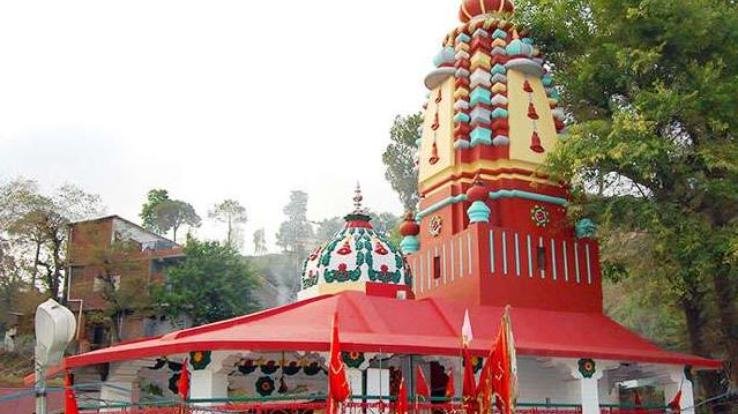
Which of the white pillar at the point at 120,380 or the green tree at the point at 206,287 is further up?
the green tree at the point at 206,287

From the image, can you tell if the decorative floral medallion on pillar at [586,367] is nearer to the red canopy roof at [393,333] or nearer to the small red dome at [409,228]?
the red canopy roof at [393,333]

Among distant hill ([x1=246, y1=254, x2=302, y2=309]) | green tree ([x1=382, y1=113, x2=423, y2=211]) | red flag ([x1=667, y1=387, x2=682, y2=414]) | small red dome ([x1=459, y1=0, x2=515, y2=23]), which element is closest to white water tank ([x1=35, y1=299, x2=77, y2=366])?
red flag ([x1=667, y1=387, x2=682, y2=414])

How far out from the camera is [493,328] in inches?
564

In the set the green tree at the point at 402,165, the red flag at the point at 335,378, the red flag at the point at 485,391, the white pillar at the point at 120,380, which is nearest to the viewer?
the red flag at the point at 335,378

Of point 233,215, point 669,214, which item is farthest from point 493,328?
point 233,215

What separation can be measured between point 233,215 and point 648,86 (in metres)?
58.5

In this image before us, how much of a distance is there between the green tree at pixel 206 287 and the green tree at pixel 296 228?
45.5 m

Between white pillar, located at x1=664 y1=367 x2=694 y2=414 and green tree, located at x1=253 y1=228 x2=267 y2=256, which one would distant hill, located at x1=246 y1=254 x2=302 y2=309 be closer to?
green tree, located at x1=253 y1=228 x2=267 y2=256

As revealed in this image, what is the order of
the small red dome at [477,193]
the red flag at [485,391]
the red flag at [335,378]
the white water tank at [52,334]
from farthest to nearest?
the small red dome at [477,193], the red flag at [485,391], the red flag at [335,378], the white water tank at [52,334]

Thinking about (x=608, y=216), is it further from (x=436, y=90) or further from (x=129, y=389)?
(x=129, y=389)

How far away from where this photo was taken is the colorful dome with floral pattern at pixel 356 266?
1505 cm

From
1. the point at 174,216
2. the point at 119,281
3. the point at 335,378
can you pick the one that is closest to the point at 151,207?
the point at 174,216

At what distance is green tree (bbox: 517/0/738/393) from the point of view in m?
15.1

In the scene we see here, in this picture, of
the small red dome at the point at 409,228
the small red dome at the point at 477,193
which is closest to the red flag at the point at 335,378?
the small red dome at the point at 477,193
